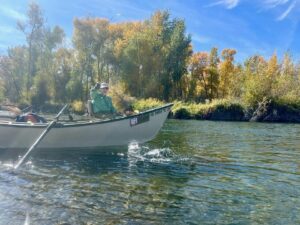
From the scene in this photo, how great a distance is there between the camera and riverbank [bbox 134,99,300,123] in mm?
39406

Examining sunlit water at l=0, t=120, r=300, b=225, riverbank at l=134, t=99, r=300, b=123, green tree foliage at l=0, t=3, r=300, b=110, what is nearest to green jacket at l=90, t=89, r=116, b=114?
sunlit water at l=0, t=120, r=300, b=225

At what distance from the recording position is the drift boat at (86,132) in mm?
14000

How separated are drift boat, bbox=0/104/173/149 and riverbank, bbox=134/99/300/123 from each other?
84.6 feet

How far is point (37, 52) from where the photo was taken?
62688mm

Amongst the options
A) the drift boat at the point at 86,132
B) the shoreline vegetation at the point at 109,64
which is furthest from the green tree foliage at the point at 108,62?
the drift boat at the point at 86,132

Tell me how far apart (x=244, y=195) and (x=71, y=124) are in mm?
7569

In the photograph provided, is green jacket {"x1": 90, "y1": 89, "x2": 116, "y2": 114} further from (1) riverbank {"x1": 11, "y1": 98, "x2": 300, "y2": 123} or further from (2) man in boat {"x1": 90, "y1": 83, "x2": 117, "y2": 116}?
(1) riverbank {"x1": 11, "y1": 98, "x2": 300, "y2": 123}

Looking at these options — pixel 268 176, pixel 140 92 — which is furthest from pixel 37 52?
pixel 268 176

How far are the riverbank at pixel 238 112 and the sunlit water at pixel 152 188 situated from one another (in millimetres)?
26041

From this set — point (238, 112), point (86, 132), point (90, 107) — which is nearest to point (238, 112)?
point (238, 112)

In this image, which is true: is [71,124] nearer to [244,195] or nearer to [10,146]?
[10,146]

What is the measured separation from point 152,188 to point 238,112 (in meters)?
33.7

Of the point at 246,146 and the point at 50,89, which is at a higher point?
the point at 50,89

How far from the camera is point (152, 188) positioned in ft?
29.7
